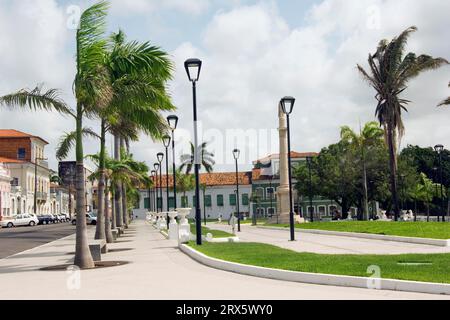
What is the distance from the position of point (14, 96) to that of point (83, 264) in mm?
4833

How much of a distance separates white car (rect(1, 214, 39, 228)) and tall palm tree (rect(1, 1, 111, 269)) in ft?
175

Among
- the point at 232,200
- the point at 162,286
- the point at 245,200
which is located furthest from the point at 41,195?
the point at 162,286

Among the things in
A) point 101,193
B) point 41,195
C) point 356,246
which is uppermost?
point 41,195

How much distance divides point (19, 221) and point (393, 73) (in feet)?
156

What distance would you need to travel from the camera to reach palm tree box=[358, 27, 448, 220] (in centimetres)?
3597

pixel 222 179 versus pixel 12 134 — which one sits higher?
pixel 12 134

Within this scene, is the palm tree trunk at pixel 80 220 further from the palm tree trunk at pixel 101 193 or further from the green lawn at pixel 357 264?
the palm tree trunk at pixel 101 193

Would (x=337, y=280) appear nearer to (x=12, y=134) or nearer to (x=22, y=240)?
(x=22, y=240)

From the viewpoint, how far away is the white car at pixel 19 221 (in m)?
64.9

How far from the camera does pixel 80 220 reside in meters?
15.1

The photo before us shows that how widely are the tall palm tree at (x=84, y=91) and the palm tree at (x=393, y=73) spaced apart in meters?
24.6

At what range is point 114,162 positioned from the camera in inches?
1120

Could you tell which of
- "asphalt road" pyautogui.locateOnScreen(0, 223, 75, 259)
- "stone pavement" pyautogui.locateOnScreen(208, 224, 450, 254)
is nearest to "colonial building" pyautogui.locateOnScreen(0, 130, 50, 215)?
"asphalt road" pyautogui.locateOnScreen(0, 223, 75, 259)
